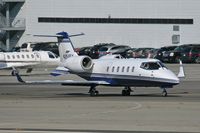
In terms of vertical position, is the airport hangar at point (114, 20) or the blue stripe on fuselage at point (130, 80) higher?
the airport hangar at point (114, 20)

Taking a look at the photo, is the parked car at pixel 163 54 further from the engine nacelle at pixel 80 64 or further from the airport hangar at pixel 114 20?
the engine nacelle at pixel 80 64

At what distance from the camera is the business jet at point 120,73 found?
31875 millimetres

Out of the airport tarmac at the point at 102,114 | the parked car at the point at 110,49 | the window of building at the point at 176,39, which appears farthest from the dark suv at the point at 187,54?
the airport tarmac at the point at 102,114

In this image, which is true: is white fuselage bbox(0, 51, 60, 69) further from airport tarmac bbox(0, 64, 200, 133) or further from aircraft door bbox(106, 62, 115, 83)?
aircraft door bbox(106, 62, 115, 83)

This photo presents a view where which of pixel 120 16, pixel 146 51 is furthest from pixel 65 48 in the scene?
pixel 120 16

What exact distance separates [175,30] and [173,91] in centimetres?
5181

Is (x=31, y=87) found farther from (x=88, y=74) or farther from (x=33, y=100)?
(x=33, y=100)

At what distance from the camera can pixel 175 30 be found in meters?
87.4

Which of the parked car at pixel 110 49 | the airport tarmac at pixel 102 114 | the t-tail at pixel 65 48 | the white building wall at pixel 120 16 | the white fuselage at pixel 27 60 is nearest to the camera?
the airport tarmac at pixel 102 114

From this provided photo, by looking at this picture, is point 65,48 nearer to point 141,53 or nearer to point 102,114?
point 102,114

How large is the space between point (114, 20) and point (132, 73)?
56.1 meters

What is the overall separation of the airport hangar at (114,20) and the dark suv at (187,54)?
56.3 ft

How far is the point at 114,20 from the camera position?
88.6 m

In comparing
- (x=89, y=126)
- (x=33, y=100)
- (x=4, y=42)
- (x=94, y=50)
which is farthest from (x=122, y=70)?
(x=4, y=42)
